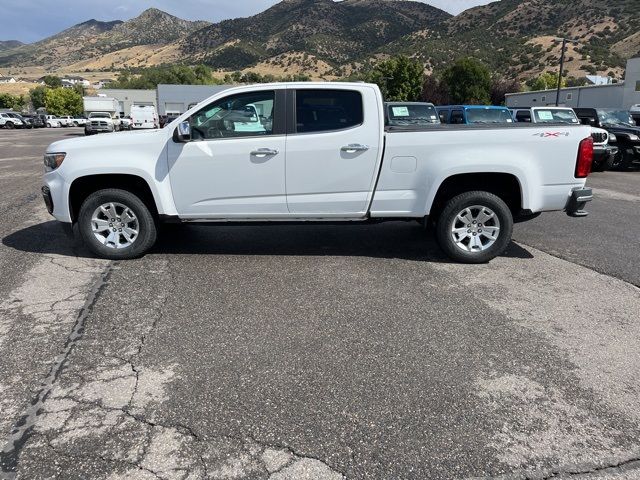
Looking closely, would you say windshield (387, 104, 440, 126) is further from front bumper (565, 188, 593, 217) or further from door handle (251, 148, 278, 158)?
door handle (251, 148, 278, 158)

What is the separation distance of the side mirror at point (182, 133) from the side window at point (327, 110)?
117 centimetres

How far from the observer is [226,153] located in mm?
5699

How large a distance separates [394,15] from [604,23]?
162 ft

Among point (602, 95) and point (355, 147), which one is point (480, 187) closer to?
point (355, 147)

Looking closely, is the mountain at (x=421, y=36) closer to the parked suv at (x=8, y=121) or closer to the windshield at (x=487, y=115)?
the parked suv at (x=8, y=121)

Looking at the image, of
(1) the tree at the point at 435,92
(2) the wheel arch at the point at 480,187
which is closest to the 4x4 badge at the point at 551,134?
(2) the wheel arch at the point at 480,187

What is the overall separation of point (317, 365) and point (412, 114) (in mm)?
13170

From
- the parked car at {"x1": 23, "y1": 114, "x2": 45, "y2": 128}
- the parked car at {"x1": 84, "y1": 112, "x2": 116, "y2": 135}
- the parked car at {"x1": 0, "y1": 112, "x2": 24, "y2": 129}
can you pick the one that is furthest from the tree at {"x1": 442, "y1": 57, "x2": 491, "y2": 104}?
the parked car at {"x1": 23, "y1": 114, "x2": 45, "y2": 128}

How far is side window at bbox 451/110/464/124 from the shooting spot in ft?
54.1

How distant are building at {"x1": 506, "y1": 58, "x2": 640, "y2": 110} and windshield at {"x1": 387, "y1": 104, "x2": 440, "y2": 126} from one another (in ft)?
114

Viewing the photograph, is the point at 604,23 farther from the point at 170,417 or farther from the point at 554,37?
the point at 170,417

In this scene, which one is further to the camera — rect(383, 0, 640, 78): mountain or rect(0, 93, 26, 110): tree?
rect(0, 93, 26, 110): tree

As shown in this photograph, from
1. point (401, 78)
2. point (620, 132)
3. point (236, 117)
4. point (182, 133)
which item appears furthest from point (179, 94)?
point (182, 133)

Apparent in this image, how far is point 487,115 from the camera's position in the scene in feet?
54.3
